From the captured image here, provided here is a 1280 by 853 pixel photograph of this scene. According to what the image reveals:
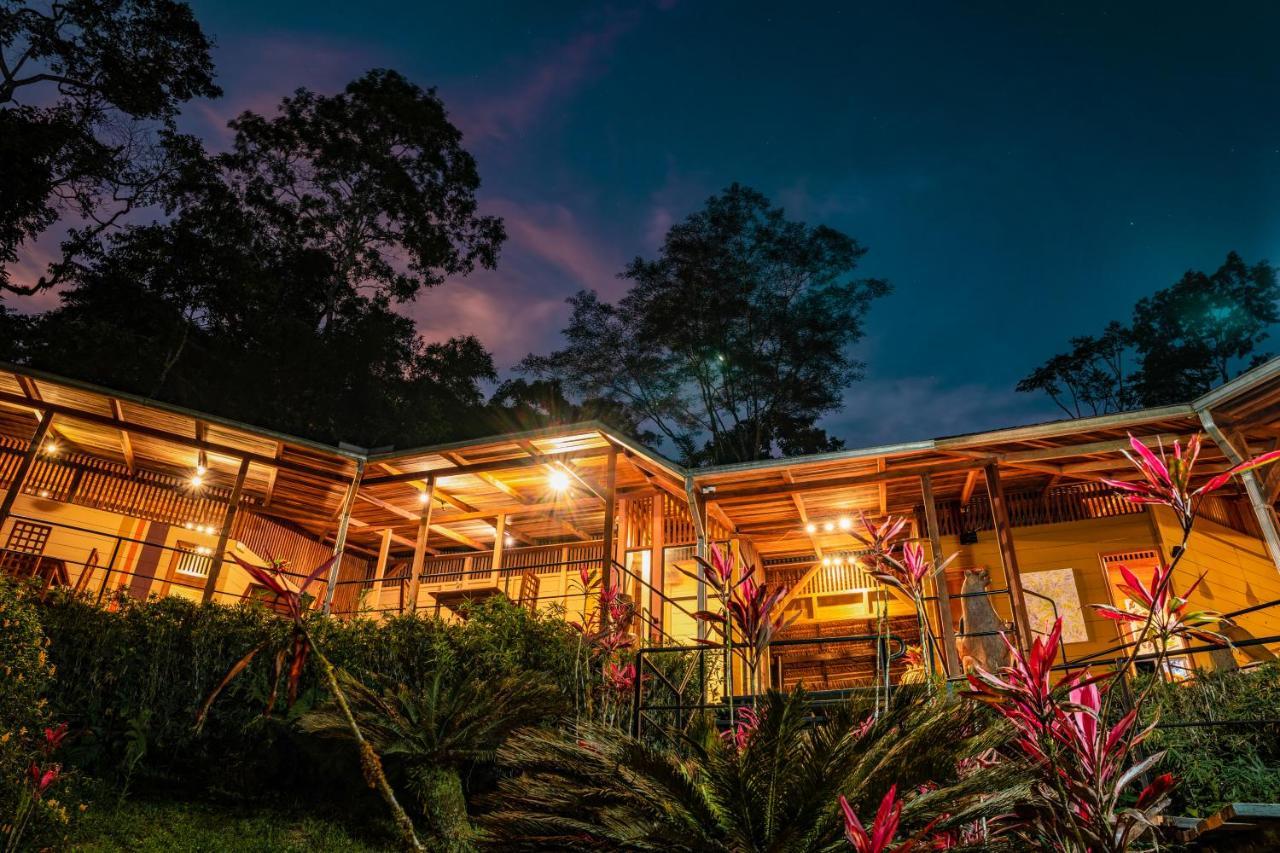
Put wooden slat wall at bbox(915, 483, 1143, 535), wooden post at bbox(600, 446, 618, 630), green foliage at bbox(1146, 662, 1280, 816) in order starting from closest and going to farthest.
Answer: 1. green foliage at bbox(1146, 662, 1280, 816)
2. wooden post at bbox(600, 446, 618, 630)
3. wooden slat wall at bbox(915, 483, 1143, 535)

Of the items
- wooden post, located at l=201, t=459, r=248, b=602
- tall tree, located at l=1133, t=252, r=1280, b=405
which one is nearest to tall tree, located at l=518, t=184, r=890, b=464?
tall tree, located at l=1133, t=252, r=1280, b=405

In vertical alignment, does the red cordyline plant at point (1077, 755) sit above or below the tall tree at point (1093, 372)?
below

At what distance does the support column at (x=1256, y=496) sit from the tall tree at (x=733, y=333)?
1722 cm

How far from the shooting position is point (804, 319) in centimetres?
2614

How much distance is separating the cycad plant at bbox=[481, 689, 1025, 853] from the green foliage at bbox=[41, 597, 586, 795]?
3638 millimetres

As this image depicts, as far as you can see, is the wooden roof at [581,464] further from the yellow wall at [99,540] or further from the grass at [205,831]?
the grass at [205,831]

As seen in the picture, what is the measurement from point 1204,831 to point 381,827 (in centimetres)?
573

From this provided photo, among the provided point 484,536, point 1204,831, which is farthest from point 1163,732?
point 484,536

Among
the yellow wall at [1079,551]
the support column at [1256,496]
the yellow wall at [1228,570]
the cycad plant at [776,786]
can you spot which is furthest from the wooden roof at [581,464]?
the cycad plant at [776,786]

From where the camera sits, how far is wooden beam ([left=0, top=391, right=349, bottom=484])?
989 cm

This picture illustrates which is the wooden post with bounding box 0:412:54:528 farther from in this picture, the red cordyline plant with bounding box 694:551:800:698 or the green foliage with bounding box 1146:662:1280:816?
the green foliage with bounding box 1146:662:1280:816

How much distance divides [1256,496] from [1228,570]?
4.73m

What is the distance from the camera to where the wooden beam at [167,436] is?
989 cm

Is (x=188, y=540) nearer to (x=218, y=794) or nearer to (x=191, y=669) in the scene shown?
(x=191, y=669)
